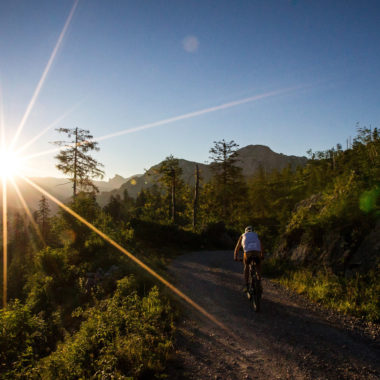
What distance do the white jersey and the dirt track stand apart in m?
1.84

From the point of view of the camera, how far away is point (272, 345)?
482cm

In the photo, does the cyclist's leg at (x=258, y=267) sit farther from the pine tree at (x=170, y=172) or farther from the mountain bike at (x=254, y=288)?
the pine tree at (x=170, y=172)

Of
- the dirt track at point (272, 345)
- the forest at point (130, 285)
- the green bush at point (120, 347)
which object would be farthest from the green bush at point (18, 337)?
the dirt track at point (272, 345)

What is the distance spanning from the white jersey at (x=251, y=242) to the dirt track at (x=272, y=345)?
1.84 meters

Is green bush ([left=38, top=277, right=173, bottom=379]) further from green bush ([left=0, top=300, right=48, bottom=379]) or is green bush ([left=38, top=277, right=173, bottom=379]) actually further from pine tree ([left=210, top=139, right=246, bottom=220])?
pine tree ([left=210, top=139, right=246, bottom=220])

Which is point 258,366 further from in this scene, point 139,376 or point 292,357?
point 139,376

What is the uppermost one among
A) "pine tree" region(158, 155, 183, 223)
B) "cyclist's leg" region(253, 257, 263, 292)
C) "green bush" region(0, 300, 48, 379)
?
"pine tree" region(158, 155, 183, 223)

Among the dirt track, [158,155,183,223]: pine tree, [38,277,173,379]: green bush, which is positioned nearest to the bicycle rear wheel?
the dirt track

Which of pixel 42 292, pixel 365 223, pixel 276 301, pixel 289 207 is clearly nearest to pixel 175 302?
pixel 276 301

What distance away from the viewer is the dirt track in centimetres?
400

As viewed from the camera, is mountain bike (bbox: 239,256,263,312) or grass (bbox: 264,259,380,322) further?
mountain bike (bbox: 239,256,263,312)

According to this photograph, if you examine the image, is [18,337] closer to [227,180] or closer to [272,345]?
[272,345]

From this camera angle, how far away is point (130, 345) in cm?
455

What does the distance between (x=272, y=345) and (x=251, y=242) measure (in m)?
2.66
